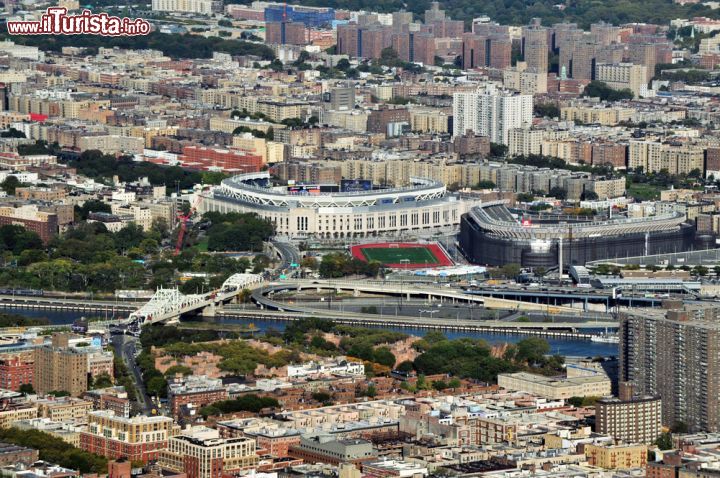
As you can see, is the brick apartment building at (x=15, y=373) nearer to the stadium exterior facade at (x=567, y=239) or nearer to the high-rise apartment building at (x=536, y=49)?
the stadium exterior facade at (x=567, y=239)

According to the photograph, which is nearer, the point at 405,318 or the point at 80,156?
the point at 405,318

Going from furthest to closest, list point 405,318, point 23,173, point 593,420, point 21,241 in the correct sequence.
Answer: point 23,173 → point 21,241 → point 405,318 → point 593,420

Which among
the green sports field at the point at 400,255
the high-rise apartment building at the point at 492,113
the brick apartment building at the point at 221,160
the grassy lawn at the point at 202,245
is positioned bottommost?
the grassy lawn at the point at 202,245

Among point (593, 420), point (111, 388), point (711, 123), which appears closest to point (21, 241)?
point (111, 388)

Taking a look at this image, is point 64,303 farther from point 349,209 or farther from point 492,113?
point 492,113

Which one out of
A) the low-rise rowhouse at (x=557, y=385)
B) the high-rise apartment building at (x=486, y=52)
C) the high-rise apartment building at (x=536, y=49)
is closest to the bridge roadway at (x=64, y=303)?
the low-rise rowhouse at (x=557, y=385)

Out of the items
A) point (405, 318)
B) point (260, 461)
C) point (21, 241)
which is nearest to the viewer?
point (260, 461)

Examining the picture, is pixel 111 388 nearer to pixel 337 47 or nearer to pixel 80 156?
pixel 80 156
